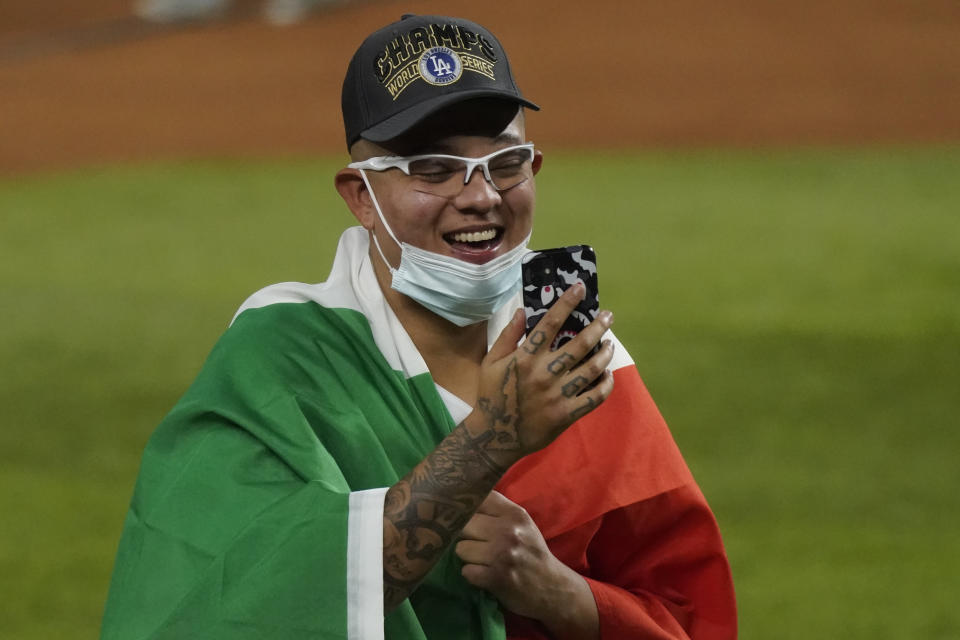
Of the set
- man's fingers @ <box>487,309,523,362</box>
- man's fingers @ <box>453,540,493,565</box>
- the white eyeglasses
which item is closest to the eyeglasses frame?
the white eyeglasses

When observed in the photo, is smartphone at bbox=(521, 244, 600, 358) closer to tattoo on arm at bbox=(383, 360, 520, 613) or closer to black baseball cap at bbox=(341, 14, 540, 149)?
tattoo on arm at bbox=(383, 360, 520, 613)

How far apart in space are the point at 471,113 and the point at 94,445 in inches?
261

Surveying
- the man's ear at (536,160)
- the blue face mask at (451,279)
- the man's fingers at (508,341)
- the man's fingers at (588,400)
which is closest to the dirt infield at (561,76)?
the man's ear at (536,160)

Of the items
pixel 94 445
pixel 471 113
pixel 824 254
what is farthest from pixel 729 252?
pixel 471 113

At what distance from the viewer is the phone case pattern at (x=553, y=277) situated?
2847 millimetres

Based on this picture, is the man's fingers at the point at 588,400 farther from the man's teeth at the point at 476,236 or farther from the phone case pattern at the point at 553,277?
the man's teeth at the point at 476,236

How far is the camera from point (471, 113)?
3.14 metres

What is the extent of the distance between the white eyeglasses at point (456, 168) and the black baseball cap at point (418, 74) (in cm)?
A: 8

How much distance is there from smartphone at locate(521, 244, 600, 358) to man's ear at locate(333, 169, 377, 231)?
1.90 ft

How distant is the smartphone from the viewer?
2.85 m

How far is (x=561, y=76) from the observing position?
73.8ft

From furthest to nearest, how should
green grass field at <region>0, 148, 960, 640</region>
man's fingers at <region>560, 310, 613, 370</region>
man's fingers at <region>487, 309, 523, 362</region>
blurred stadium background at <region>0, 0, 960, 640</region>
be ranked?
blurred stadium background at <region>0, 0, 960, 640</region>, green grass field at <region>0, 148, 960, 640</region>, man's fingers at <region>487, 309, 523, 362</region>, man's fingers at <region>560, 310, 613, 370</region>

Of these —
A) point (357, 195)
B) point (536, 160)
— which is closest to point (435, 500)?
point (357, 195)

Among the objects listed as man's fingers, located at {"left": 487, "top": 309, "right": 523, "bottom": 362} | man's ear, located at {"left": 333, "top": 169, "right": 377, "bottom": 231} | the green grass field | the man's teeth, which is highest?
man's ear, located at {"left": 333, "top": 169, "right": 377, "bottom": 231}
